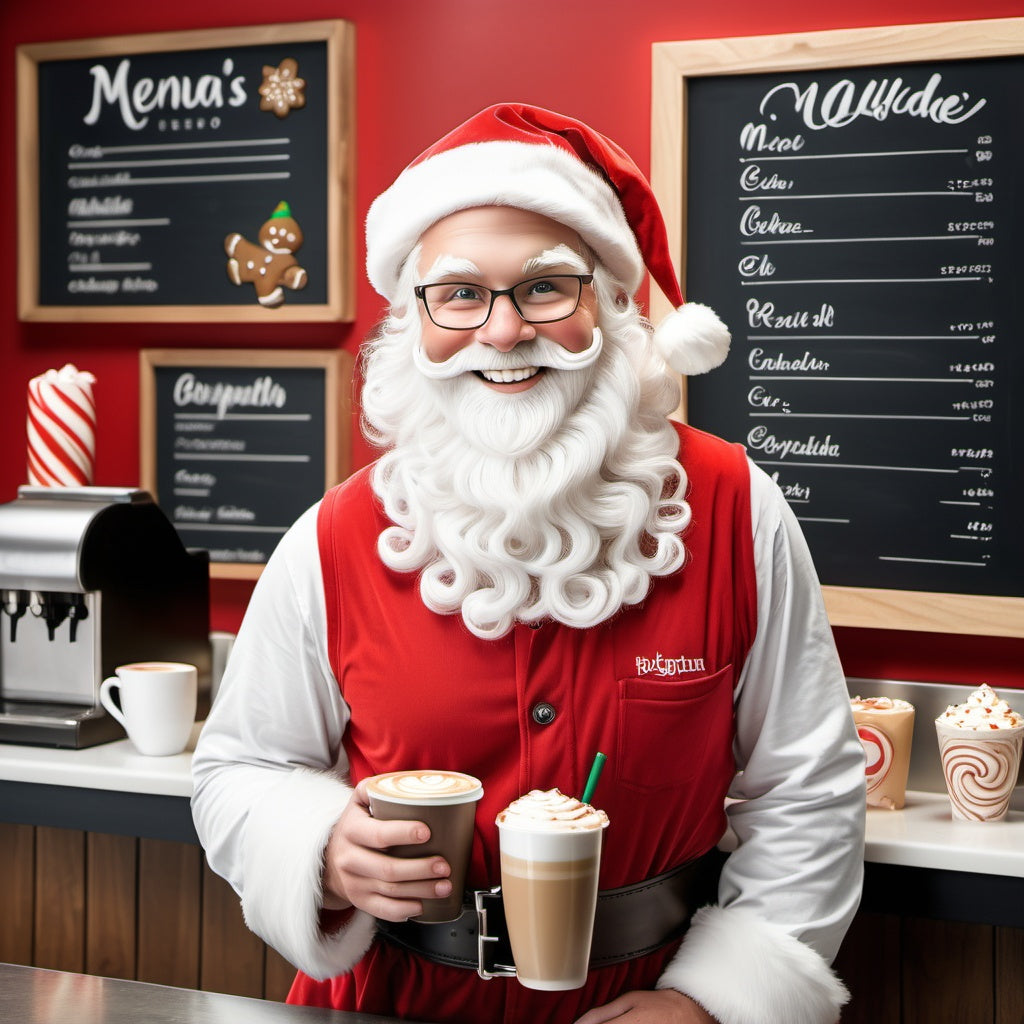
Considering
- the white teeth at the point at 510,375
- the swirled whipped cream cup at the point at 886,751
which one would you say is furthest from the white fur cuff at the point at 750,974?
the white teeth at the point at 510,375

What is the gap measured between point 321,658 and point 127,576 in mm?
834

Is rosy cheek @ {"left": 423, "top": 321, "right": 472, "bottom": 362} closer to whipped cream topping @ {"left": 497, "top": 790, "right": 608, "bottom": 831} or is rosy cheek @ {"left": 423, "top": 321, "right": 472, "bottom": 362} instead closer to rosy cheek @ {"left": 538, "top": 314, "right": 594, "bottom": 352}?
rosy cheek @ {"left": 538, "top": 314, "right": 594, "bottom": 352}

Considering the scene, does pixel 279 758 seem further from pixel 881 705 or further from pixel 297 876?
pixel 881 705

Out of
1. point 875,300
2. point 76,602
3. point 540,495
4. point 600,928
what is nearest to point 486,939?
point 600,928

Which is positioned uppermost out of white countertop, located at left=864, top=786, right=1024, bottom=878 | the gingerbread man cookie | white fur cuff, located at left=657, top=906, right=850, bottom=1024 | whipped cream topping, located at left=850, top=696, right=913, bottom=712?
the gingerbread man cookie

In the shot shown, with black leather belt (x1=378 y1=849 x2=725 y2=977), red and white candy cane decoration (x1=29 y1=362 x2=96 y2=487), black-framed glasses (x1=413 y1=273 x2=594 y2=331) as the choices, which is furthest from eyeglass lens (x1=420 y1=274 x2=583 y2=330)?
red and white candy cane decoration (x1=29 y1=362 x2=96 y2=487)

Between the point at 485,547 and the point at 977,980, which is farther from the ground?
the point at 485,547

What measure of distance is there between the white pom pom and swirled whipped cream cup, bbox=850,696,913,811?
0.66 meters

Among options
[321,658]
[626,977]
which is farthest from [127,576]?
[626,977]

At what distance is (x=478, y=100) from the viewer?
2.32 meters

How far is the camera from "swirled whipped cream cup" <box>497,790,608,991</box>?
1.18m

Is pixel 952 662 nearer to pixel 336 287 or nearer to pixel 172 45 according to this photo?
pixel 336 287

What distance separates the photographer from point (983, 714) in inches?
73.9

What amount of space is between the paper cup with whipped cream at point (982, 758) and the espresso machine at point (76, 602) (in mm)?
1400
